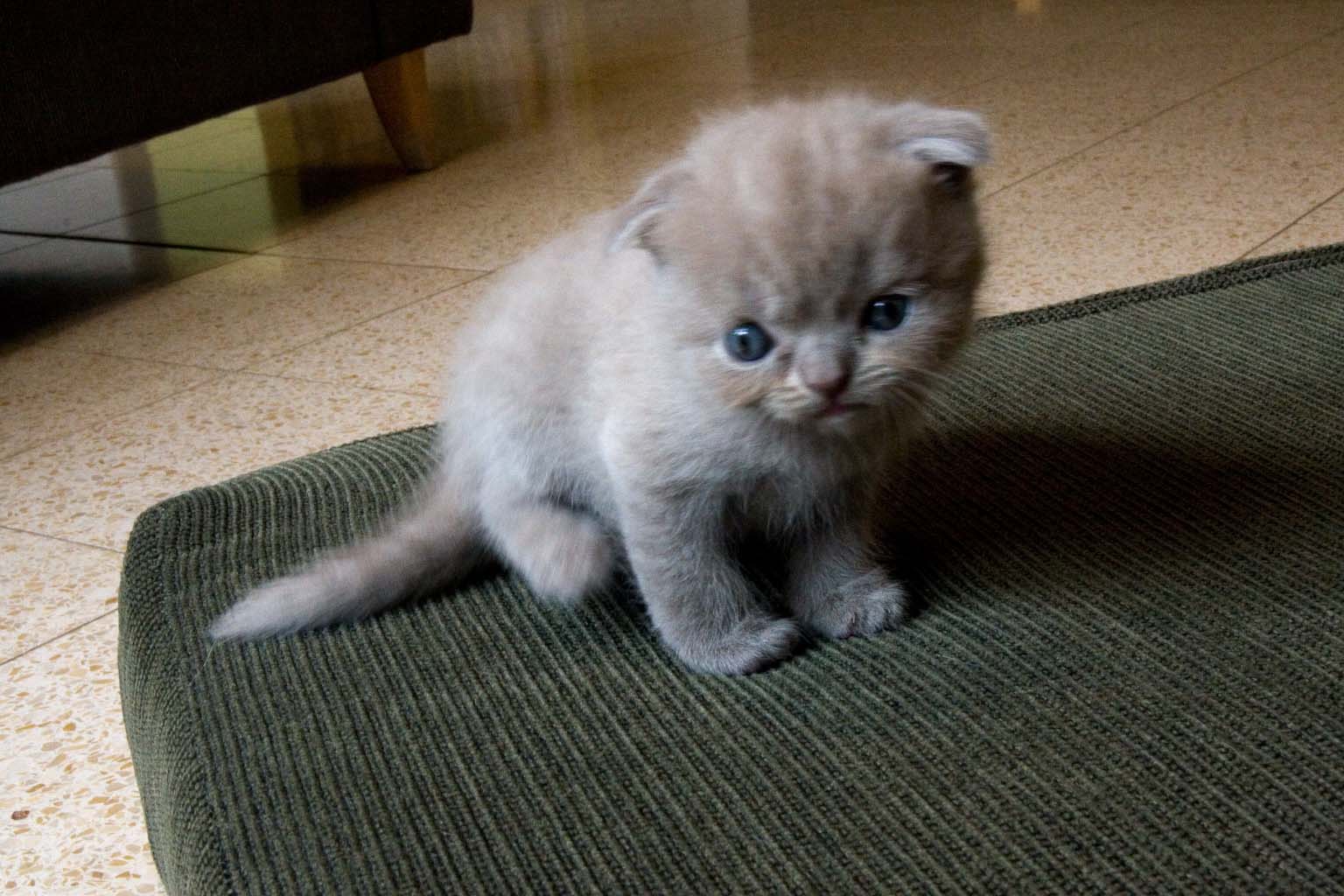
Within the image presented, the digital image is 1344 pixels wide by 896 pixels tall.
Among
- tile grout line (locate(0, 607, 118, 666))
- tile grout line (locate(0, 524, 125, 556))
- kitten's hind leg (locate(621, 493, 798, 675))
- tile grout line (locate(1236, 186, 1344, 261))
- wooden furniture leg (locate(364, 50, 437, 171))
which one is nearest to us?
kitten's hind leg (locate(621, 493, 798, 675))

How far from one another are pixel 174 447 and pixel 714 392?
1.04 m

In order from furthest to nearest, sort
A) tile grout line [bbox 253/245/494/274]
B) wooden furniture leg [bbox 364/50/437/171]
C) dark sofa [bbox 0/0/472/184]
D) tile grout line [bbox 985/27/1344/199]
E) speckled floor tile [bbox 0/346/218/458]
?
wooden furniture leg [bbox 364/50/437/171], tile grout line [bbox 985/27/1344/199], tile grout line [bbox 253/245/494/274], dark sofa [bbox 0/0/472/184], speckled floor tile [bbox 0/346/218/458]

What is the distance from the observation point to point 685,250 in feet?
2.65

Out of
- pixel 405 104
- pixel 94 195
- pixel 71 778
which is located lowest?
pixel 94 195

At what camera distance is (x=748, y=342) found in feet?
2.63

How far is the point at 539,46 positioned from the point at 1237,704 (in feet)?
13.4

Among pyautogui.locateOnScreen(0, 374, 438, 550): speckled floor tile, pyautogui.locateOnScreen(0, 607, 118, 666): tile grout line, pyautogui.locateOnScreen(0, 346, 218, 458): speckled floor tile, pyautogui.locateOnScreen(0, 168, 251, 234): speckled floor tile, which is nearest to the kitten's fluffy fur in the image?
pyautogui.locateOnScreen(0, 607, 118, 666): tile grout line

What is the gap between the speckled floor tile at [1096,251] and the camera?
1813 mm

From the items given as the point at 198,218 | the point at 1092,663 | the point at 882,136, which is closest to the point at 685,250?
the point at 882,136

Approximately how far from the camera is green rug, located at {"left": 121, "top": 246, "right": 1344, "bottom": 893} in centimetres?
76

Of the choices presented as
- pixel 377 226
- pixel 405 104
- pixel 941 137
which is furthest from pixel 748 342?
pixel 405 104

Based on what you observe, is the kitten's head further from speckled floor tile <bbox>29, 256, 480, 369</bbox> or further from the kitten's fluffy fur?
speckled floor tile <bbox>29, 256, 480, 369</bbox>

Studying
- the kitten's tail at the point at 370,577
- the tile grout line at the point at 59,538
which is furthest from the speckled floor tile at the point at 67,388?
the kitten's tail at the point at 370,577

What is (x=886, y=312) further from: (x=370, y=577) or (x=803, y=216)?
(x=370, y=577)
